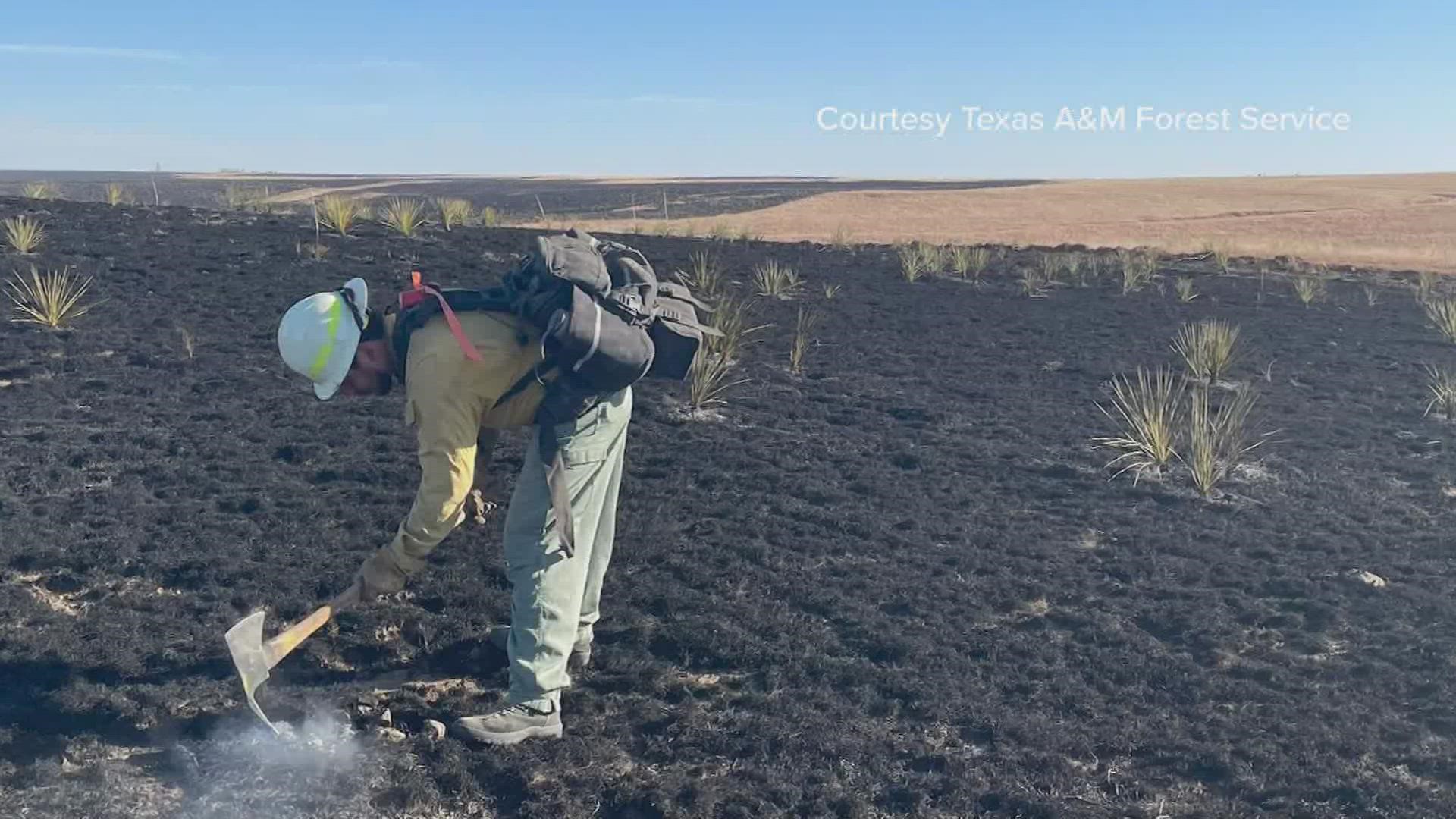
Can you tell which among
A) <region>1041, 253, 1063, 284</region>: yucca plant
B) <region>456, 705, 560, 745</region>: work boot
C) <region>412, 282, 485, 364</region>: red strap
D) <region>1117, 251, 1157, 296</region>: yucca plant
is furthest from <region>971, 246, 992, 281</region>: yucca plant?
<region>412, 282, 485, 364</region>: red strap

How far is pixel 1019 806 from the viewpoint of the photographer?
3143 mm

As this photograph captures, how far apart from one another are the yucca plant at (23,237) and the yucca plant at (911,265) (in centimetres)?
969

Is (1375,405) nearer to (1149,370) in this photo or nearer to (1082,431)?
(1149,370)

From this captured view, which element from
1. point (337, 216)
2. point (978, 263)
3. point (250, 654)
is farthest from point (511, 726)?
point (978, 263)

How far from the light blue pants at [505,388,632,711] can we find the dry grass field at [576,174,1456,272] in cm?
1728

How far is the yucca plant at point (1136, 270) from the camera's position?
557 inches

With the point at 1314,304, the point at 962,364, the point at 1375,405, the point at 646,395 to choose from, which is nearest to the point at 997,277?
the point at 1314,304

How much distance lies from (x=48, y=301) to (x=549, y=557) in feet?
22.7

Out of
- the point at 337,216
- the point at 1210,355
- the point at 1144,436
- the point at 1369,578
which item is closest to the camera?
the point at 1369,578

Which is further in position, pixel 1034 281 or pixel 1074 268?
pixel 1074 268

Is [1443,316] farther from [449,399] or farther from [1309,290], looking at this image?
[449,399]

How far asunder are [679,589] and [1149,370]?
236 inches

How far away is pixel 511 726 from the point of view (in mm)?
3344

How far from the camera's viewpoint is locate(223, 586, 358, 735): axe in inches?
124
